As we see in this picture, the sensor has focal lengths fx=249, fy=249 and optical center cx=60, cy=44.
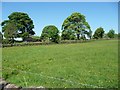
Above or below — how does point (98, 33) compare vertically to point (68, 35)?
above

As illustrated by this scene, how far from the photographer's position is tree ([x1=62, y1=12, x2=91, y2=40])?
83.9 meters

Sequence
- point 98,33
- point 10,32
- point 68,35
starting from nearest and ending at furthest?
point 10,32, point 68,35, point 98,33

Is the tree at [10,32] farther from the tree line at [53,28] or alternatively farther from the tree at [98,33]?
the tree at [98,33]

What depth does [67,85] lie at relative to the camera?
7.88 meters

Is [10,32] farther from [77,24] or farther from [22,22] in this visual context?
[77,24]

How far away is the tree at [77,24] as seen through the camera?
3303 inches

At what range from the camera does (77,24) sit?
88.2m

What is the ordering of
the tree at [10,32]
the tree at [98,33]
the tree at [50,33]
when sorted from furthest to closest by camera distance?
the tree at [98,33], the tree at [50,33], the tree at [10,32]

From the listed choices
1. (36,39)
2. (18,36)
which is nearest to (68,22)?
(36,39)

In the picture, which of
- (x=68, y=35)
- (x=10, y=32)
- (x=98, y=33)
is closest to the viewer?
(x=10, y=32)

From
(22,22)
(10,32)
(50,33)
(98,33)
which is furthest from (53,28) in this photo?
(98,33)

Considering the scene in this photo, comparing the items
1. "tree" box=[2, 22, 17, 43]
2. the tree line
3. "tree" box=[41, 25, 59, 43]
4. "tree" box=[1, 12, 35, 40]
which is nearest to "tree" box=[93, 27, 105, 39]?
the tree line

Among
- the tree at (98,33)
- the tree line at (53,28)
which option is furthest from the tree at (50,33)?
the tree at (98,33)

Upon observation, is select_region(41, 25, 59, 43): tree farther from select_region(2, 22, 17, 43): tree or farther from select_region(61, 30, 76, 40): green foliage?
select_region(2, 22, 17, 43): tree
